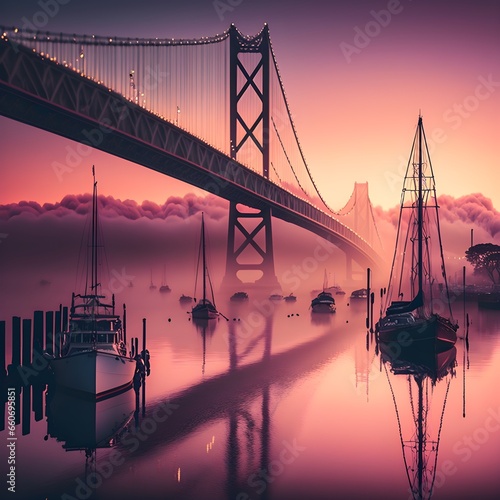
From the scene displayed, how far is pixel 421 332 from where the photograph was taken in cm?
5488

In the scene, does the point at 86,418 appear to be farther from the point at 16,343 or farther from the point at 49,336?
the point at 49,336

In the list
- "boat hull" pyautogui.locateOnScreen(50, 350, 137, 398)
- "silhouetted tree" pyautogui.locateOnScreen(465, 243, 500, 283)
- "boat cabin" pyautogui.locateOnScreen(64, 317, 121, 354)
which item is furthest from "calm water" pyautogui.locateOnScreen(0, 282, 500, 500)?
"silhouetted tree" pyautogui.locateOnScreen(465, 243, 500, 283)

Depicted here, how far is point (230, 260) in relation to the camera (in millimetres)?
127438

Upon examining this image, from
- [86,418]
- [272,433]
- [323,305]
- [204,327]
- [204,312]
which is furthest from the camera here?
[323,305]

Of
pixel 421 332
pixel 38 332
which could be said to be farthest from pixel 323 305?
pixel 38 332

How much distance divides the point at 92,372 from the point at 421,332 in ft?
83.4

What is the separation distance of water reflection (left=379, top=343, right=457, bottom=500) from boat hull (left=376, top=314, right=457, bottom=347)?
0.57 m

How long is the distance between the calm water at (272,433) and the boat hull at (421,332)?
1736 mm

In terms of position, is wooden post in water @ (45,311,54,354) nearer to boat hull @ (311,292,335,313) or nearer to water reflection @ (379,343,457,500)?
water reflection @ (379,343,457,500)

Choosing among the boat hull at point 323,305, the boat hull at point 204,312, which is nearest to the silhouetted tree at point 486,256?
the boat hull at point 323,305

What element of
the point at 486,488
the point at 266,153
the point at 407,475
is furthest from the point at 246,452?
the point at 266,153

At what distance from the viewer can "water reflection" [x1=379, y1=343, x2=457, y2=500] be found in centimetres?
2597

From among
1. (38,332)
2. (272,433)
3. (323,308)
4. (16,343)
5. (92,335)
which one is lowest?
(272,433)

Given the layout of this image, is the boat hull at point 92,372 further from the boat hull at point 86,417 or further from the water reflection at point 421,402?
the water reflection at point 421,402
